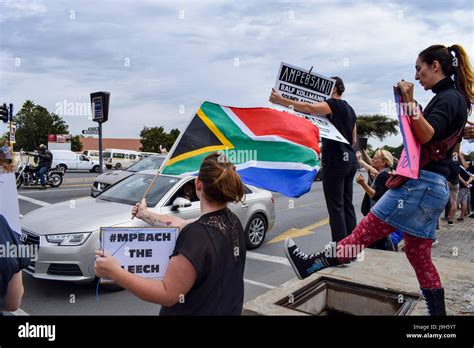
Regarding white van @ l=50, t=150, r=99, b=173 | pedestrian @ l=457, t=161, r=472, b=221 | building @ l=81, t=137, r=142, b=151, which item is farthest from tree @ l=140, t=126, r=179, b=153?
pedestrian @ l=457, t=161, r=472, b=221

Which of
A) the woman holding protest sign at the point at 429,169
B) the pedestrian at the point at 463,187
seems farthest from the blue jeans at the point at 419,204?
the pedestrian at the point at 463,187

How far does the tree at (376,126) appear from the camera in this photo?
4610 cm

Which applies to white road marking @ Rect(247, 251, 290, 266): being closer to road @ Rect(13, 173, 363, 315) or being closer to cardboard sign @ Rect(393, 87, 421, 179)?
road @ Rect(13, 173, 363, 315)

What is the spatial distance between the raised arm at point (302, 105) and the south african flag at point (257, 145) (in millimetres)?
96

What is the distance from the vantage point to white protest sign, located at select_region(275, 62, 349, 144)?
11.8 ft

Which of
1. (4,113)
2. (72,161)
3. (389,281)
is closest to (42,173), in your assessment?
(4,113)

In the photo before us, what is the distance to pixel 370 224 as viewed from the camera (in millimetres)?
2953

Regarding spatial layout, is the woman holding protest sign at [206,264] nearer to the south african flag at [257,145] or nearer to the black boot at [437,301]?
the south african flag at [257,145]

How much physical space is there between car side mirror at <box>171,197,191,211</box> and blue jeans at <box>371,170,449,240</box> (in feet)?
11.4

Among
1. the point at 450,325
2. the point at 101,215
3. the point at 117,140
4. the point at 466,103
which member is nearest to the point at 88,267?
the point at 101,215

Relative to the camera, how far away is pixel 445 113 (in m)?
2.64

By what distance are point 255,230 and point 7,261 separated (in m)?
5.90

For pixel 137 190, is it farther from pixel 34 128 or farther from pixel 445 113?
pixel 34 128

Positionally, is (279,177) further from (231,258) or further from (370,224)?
(231,258)
